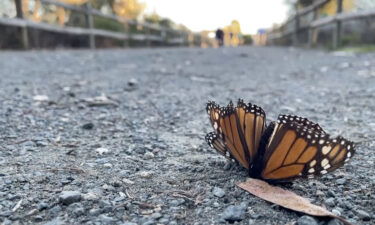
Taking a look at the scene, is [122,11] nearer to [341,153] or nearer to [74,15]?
[74,15]

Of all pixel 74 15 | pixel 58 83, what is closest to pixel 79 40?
pixel 74 15

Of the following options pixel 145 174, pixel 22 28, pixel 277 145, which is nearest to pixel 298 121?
pixel 277 145

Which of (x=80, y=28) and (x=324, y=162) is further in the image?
(x=80, y=28)

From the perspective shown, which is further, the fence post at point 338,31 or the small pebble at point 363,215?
the fence post at point 338,31

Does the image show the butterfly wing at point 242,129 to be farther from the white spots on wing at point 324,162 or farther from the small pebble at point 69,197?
the small pebble at point 69,197

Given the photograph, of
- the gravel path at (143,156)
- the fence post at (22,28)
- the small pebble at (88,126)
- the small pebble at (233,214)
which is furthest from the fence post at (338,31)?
the small pebble at (233,214)

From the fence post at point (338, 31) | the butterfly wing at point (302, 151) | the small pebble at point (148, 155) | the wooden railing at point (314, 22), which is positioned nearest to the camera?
the butterfly wing at point (302, 151)

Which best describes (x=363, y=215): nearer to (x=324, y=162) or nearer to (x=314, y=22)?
(x=324, y=162)
